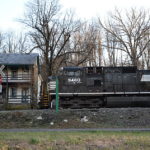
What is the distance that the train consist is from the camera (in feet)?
84.4

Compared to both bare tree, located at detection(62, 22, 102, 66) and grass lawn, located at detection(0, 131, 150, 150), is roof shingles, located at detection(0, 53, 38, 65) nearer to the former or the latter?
bare tree, located at detection(62, 22, 102, 66)

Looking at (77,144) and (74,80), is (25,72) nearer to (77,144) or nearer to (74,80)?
(74,80)

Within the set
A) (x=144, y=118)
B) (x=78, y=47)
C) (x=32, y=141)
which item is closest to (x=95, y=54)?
(x=78, y=47)

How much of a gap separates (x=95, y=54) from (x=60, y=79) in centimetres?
3890

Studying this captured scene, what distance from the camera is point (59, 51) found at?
57438mm

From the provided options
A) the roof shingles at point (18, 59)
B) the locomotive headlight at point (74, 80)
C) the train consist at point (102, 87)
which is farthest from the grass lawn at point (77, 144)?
the roof shingles at point (18, 59)

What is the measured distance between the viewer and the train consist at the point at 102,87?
84.4 feet

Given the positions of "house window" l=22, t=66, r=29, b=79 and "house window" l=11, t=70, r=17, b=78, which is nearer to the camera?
"house window" l=22, t=66, r=29, b=79

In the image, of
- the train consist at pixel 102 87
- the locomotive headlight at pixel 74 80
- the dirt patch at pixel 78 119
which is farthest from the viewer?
the locomotive headlight at pixel 74 80

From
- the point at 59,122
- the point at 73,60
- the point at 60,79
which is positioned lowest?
the point at 59,122

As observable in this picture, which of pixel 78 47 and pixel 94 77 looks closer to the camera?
pixel 94 77

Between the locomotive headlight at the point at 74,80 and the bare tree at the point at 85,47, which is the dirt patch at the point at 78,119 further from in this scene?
the bare tree at the point at 85,47

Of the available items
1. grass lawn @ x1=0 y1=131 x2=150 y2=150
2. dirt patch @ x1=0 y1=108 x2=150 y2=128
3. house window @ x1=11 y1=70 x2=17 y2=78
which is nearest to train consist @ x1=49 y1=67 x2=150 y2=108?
dirt patch @ x1=0 y1=108 x2=150 y2=128

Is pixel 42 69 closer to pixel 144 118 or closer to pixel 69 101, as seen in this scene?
pixel 69 101
